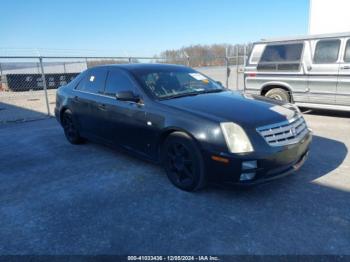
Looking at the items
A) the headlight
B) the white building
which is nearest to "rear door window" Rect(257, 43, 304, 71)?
the headlight

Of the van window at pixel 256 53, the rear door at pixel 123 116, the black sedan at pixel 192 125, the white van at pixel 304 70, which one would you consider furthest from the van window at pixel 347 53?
the rear door at pixel 123 116

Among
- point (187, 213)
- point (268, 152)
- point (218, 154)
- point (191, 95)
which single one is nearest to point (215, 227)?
point (187, 213)

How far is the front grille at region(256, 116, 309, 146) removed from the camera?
10.5ft

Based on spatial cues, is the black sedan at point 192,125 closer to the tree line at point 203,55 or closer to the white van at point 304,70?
the white van at point 304,70

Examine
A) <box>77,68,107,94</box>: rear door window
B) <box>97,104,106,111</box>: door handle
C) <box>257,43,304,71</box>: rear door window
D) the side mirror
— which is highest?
<box>257,43,304,71</box>: rear door window

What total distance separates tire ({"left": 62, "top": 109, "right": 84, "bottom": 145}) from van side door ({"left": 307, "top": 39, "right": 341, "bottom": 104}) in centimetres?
561

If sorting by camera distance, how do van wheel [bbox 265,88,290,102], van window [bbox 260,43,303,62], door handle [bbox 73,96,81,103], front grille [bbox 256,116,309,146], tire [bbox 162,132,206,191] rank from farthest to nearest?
1. van wheel [bbox 265,88,290,102]
2. van window [bbox 260,43,303,62]
3. door handle [bbox 73,96,81,103]
4. tire [bbox 162,132,206,191]
5. front grille [bbox 256,116,309,146]

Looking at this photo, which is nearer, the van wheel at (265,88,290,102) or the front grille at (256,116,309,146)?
the front grille at (256,116,309,146)

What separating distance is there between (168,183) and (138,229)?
3.61 feet

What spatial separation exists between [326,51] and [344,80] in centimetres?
82

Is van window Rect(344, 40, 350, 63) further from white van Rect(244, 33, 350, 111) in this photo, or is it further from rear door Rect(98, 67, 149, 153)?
rear door Rect(98, 67, 149, 153)

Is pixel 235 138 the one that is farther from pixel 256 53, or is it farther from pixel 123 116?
pixel 256 53

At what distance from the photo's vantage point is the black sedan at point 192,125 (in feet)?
10.3

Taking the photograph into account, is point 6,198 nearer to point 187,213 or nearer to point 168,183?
point 168,183
